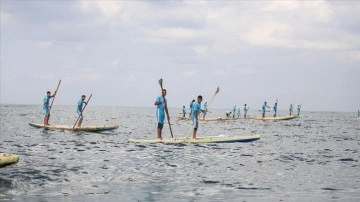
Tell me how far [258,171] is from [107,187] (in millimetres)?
5240

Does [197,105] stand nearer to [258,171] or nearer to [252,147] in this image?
[252,147]

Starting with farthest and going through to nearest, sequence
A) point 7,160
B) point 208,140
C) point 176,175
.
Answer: point 208,140 → point 176,175 → point 7,160

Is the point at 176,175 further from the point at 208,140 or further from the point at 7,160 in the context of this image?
the point at 208,140

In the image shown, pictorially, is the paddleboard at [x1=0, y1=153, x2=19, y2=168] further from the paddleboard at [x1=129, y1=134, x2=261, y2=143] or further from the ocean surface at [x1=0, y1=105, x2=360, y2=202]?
the paddleboard at [x1=129, y1=134, x2=261, y2=143]

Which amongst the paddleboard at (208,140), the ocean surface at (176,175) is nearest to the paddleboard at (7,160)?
the ocean surface at (176,175)

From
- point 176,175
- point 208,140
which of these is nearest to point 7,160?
point 176,175

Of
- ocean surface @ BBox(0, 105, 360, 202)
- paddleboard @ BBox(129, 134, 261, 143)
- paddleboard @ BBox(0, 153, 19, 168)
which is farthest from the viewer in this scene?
paddleboard @ BBox(129, 134, 261, 143)

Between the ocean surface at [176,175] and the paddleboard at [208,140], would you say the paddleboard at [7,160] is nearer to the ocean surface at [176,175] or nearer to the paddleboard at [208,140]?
the ocean surface at [176,175]

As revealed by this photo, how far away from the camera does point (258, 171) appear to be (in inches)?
514

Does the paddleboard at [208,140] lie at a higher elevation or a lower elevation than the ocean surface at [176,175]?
higher

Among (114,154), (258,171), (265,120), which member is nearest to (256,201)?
(258,171)

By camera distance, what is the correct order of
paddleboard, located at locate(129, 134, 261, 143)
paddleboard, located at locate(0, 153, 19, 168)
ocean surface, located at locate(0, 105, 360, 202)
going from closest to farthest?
1. ocean surface, located at locate(0, 105, 360, 202)
2. paddleboard, located at locate(0, 153, 19, 168)
3. paddleboard, located at locate(129, 134, 261, 143)

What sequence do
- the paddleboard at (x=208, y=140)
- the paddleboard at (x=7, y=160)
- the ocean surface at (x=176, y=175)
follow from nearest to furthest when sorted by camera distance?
the ocean surface at (x=176, y=175), the paddleboard at (x=7, y=160), the paddleboard at (x=208, y=140)

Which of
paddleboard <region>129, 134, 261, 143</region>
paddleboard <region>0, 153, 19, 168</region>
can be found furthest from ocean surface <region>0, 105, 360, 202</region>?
paddleboard <region>129, 134, 261, 143</region>
